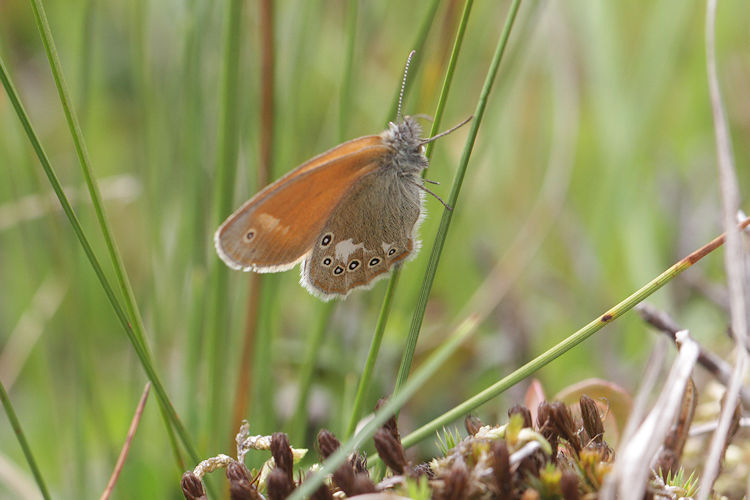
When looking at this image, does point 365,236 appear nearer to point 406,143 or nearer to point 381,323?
point 406,143

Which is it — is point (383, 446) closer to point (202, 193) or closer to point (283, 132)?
point (202, 193)

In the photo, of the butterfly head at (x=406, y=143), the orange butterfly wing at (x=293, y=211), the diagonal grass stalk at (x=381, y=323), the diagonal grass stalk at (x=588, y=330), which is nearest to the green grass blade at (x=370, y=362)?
the diagonal grass stalk at (x=381, y=323)

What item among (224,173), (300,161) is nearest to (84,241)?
(224,173)

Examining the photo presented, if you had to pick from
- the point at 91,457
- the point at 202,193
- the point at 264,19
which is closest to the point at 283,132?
the point at 202,193

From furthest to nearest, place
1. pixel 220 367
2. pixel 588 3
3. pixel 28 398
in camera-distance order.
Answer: pixel 588 3 < pixel 28 398 < pixel 220 367

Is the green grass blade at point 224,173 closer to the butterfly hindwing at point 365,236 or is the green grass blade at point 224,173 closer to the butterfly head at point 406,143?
the butterfly hindwing at point 365,236
